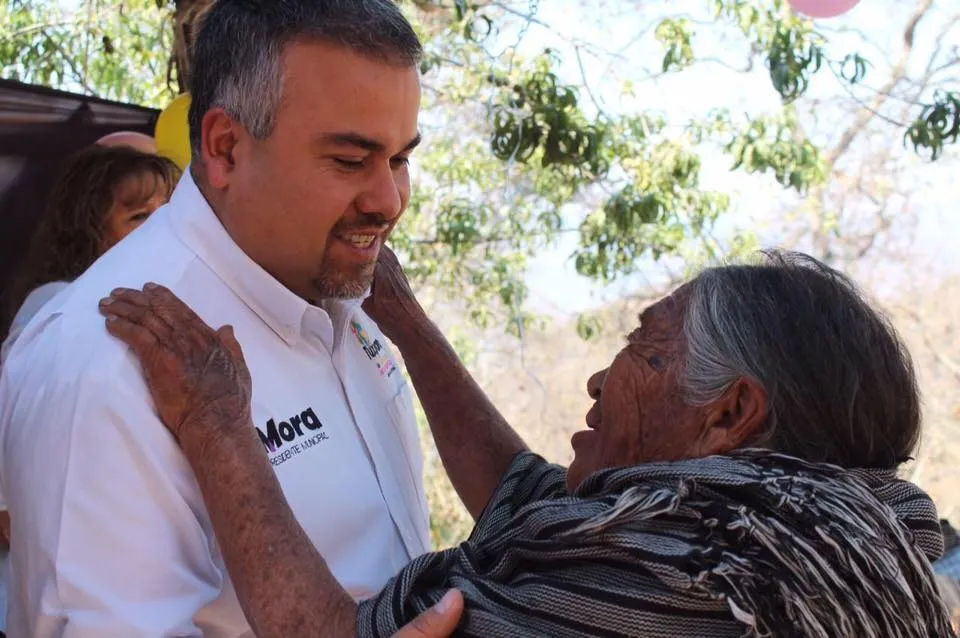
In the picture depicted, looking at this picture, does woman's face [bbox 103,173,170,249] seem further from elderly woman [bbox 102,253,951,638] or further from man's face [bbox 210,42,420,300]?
elderly woman [bbox 102,253,951,638]

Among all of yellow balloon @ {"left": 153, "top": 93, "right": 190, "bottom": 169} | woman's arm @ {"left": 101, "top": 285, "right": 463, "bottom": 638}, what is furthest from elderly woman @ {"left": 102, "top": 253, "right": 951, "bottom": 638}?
yellow balloon @ {"left": 153, "top": 93, "right": 190, "bottom": 169}

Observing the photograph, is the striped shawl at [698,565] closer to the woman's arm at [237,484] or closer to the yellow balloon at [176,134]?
the woman's arm at [237,484]

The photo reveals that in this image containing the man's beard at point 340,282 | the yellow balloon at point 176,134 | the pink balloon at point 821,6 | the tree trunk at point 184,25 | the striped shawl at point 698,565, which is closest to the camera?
the striped shawl at point 698,565

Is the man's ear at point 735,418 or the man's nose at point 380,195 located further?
the man's nose at point 380,195

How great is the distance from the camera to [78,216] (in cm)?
399

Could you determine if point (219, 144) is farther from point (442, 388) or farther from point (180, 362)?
point (442, 388)

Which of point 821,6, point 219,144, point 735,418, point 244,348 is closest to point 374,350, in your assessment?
point 244,348

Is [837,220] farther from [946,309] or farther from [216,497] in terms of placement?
[216,497]

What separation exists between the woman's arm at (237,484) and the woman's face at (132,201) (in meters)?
2.20

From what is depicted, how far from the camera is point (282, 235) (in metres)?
2.21

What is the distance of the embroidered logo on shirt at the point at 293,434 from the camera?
2.13 metres

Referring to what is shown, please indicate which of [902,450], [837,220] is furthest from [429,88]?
[902,450]

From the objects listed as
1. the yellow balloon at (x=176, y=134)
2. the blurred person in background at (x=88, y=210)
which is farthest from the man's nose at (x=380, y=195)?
the yellow balloon at (x=176, y=134)

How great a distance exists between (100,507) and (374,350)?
95cm
